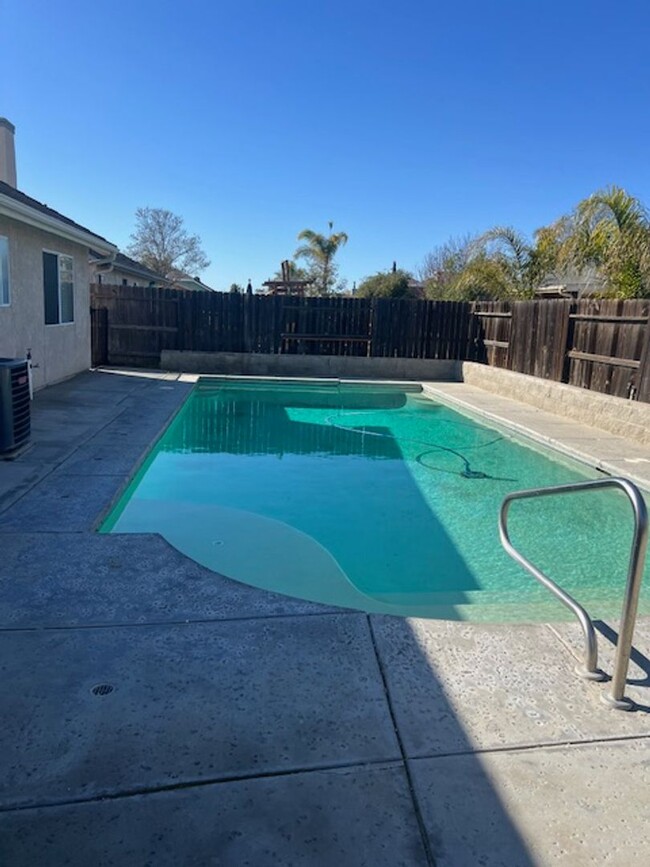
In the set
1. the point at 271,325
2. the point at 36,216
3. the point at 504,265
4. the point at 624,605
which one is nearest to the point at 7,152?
the point at 36,216

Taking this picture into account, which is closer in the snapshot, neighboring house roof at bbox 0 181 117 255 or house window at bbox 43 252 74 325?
neighboring house roof at bbox 0 181 117 255

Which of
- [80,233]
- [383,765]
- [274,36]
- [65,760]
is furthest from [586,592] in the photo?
[274,36]

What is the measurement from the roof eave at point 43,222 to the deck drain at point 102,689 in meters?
6.82

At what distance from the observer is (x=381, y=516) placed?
610 centimetres

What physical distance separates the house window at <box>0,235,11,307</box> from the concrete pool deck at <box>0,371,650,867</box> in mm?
6189

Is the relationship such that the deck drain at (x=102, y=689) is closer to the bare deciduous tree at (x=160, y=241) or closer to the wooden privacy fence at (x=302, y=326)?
the wooden privacy fence at (x=302, y=326)

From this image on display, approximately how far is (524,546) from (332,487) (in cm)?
251

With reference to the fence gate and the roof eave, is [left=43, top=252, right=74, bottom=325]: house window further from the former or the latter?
the fence gate

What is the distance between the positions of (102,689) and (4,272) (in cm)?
784

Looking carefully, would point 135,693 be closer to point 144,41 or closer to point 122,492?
point 122,492

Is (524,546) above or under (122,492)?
under

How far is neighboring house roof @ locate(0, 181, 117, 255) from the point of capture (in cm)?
760

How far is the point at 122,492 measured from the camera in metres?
5.22

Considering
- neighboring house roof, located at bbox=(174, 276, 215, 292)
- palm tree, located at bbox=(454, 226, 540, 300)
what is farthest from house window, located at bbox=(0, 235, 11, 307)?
neighboring house roof, located at bbox=(174, 276, 215, 292)
